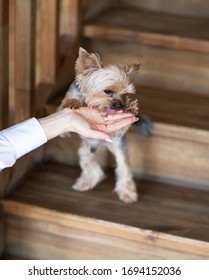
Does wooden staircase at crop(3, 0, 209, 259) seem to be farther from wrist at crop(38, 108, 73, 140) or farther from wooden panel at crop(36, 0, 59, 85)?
wrist at crop(38, 108, 73, 140)

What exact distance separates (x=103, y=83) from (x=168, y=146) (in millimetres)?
501

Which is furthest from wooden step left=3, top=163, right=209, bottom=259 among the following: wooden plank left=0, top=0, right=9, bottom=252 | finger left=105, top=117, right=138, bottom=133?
finger left=105, top=117, right=138, bottom=133

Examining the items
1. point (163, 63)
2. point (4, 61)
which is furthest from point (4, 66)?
point (163, 63)

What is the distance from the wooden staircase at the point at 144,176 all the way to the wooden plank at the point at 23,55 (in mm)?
94

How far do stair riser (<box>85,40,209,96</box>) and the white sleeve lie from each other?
0.86m

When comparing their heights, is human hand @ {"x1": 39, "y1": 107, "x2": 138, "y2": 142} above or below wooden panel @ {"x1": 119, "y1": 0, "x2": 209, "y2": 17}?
below

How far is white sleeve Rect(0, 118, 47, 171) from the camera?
138 cm

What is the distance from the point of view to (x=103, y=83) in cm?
156

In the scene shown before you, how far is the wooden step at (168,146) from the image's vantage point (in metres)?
1.91

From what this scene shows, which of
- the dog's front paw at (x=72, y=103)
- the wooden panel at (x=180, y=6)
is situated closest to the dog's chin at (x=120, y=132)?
the dog's front paw at (x=72, y=103)

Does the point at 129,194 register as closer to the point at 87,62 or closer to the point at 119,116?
the point at 119,116

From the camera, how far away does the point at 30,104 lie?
1.95 meters

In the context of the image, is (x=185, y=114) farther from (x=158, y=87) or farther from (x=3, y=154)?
(x=3, y=154)

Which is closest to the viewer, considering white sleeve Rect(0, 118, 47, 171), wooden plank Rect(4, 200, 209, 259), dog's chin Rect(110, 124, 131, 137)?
white sleeve Rect(0, 118, 47, 171)
